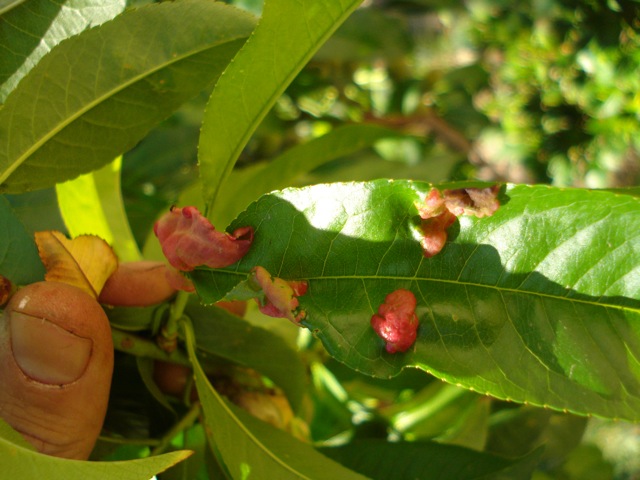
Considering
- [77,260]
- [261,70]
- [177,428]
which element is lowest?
[177,428]

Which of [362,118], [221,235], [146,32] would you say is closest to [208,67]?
[146,32]

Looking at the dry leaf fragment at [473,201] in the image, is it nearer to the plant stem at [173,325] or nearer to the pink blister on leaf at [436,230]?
the pink blister on leaf at [436,230]

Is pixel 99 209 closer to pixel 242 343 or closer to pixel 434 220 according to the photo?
pixel 242 343

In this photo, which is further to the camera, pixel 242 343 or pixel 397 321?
pixel 242 343

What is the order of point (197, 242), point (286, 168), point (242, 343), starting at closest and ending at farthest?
point (197, 242) < point (242, 343) < point (286, 168)

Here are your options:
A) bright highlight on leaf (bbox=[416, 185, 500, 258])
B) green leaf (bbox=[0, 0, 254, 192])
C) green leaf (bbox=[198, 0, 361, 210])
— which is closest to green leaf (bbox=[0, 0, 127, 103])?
green leaf (bbox=[0, 0, 254, 192])

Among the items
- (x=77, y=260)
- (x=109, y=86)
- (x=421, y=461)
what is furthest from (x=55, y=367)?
(x=421, y=461)
